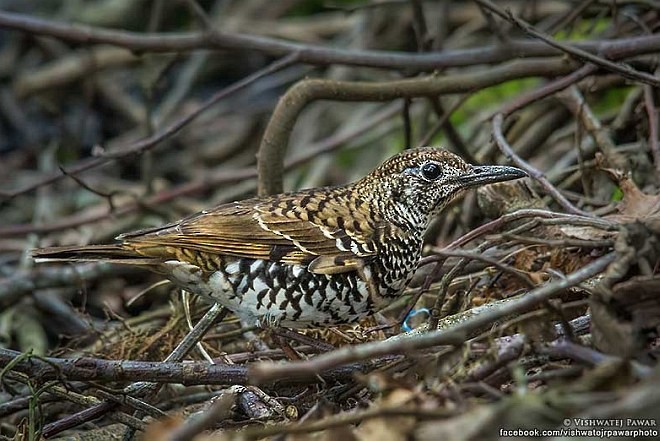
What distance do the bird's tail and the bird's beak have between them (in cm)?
117

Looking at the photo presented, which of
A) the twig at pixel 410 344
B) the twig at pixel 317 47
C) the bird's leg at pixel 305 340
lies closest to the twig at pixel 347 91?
the twig at pixel 317 47

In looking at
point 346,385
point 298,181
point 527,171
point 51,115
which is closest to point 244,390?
point 346,385

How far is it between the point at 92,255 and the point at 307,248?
2.47 feet

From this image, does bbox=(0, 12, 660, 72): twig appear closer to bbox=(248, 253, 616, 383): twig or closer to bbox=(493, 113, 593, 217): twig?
bbox=(493, 113, 593, 217): twig

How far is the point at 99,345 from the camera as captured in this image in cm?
425

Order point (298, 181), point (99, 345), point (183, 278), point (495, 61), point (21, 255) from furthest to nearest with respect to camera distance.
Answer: point (298, 181)
point (21, 255)
point (495, 61)
point (99, 345)
point (183, 278)

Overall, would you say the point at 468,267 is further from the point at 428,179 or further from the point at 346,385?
the point at 346,385

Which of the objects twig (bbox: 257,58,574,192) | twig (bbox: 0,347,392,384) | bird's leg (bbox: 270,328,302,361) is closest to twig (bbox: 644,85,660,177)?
twig (bbox: 257,58,574,192)

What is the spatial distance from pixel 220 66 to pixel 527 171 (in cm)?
490

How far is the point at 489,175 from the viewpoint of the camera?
3.76 metres

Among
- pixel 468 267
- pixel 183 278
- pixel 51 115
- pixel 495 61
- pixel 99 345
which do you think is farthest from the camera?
pixel 51 115

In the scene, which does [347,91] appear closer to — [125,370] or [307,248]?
[307,248]

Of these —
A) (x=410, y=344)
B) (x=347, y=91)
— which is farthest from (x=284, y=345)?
(x=347, y=91)

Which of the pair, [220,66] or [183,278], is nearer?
[183,278]
